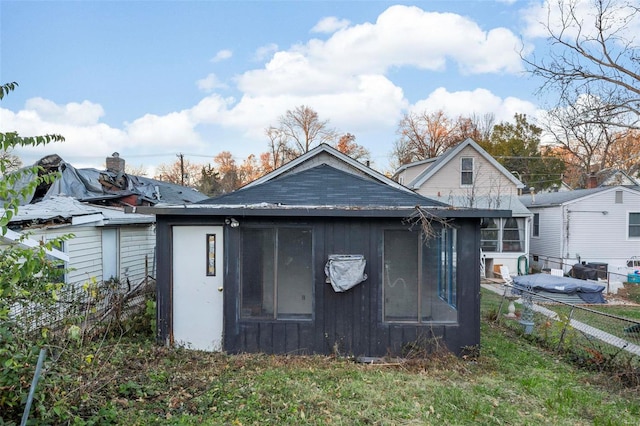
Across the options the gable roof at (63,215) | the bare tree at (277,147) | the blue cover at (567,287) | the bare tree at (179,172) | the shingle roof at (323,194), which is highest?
the bare tree at (277,147)

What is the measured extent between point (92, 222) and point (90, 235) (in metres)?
0.35

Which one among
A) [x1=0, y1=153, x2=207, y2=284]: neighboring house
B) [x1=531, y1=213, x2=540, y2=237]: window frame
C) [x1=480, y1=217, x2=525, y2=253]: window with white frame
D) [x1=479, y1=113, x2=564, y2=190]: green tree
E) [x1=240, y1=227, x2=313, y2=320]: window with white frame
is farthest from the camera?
[x1=479, y1=113, x2=564, y2=190]: green tree

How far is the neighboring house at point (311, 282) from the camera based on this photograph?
18.9 ft

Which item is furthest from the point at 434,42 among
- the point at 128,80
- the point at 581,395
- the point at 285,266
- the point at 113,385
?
the point at 113,385

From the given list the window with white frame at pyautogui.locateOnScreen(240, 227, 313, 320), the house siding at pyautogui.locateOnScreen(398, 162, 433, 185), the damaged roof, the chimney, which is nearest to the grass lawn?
the window with white frame at pyautogui.locateOnScreen(240, 227, 313, 320)

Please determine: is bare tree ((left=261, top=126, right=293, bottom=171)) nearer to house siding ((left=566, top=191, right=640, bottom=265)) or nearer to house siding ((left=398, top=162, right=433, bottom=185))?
house siding ((left=398, top=162, right=433, bottom=185))

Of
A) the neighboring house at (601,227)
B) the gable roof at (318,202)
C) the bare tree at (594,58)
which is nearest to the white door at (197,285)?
the gable roof at (318,202)

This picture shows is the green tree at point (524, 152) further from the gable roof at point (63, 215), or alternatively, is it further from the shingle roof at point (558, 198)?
the gable roof at point (63, 215)

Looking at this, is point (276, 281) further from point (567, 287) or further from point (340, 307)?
point (567, 287)

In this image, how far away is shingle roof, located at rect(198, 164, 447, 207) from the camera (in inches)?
273

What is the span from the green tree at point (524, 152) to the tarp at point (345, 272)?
96.6 ft

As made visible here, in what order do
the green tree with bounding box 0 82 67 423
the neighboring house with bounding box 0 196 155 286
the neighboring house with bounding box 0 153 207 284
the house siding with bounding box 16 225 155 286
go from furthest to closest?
the house siding with bounding box 16 225 155 286 < the neighboring house with bounding box 0 153 207 284 < the neighboring house with bounding box 0 196 155 286 < the green tree with bounding box 0 82 67 423

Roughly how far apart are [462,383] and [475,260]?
1739 mm

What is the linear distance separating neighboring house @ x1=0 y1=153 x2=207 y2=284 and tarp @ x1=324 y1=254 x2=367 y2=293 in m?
4.07
